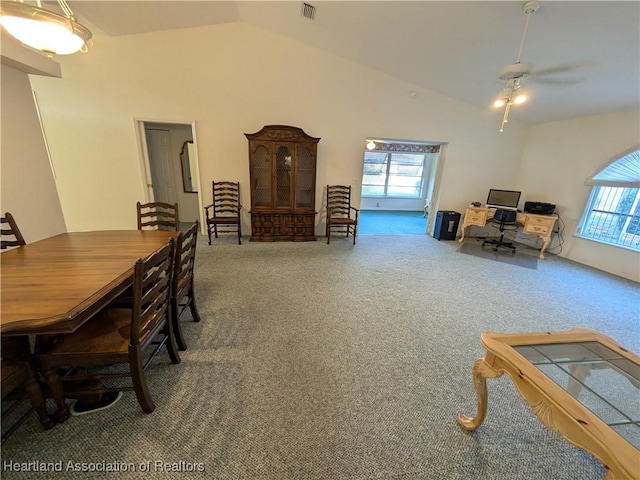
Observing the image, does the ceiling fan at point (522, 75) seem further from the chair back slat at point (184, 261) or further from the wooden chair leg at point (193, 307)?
the wooden chair leg at point (193, 307)

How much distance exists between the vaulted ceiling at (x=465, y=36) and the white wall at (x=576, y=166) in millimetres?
236

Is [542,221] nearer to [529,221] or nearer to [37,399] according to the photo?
[529,221]

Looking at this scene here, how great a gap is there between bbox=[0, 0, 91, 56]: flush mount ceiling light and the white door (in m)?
4.10

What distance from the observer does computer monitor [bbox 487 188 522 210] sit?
4715 millimetres

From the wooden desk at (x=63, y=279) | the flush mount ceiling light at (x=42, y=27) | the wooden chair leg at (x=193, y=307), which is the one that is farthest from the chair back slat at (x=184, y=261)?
the flush mount ceiling light at (x=42, y=27)

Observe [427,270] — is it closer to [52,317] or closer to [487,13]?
[487,13]

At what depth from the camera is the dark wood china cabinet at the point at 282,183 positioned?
4.19 m

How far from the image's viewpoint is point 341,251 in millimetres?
4320

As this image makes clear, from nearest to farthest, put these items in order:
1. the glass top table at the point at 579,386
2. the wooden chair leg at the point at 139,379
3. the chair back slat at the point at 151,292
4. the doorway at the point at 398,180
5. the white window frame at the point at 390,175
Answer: the glass top table at the point at 579,386, the chair back slat at the point at 151,292, the wooden chair leg at the point at 139,379, the doorway at the point at 398,180, the white window frame at the point at 390,175

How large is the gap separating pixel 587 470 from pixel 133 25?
6.06 metres

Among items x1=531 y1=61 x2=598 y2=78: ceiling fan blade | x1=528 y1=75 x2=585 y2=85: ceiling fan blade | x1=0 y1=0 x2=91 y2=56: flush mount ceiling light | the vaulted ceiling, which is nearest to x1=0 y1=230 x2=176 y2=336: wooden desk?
x1=0 y1=0 x2=91 y2=56: flush mount ceiling light

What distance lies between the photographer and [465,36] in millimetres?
2957

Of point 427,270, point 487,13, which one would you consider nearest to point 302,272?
point 427,270

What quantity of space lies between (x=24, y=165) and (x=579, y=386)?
4549mm
